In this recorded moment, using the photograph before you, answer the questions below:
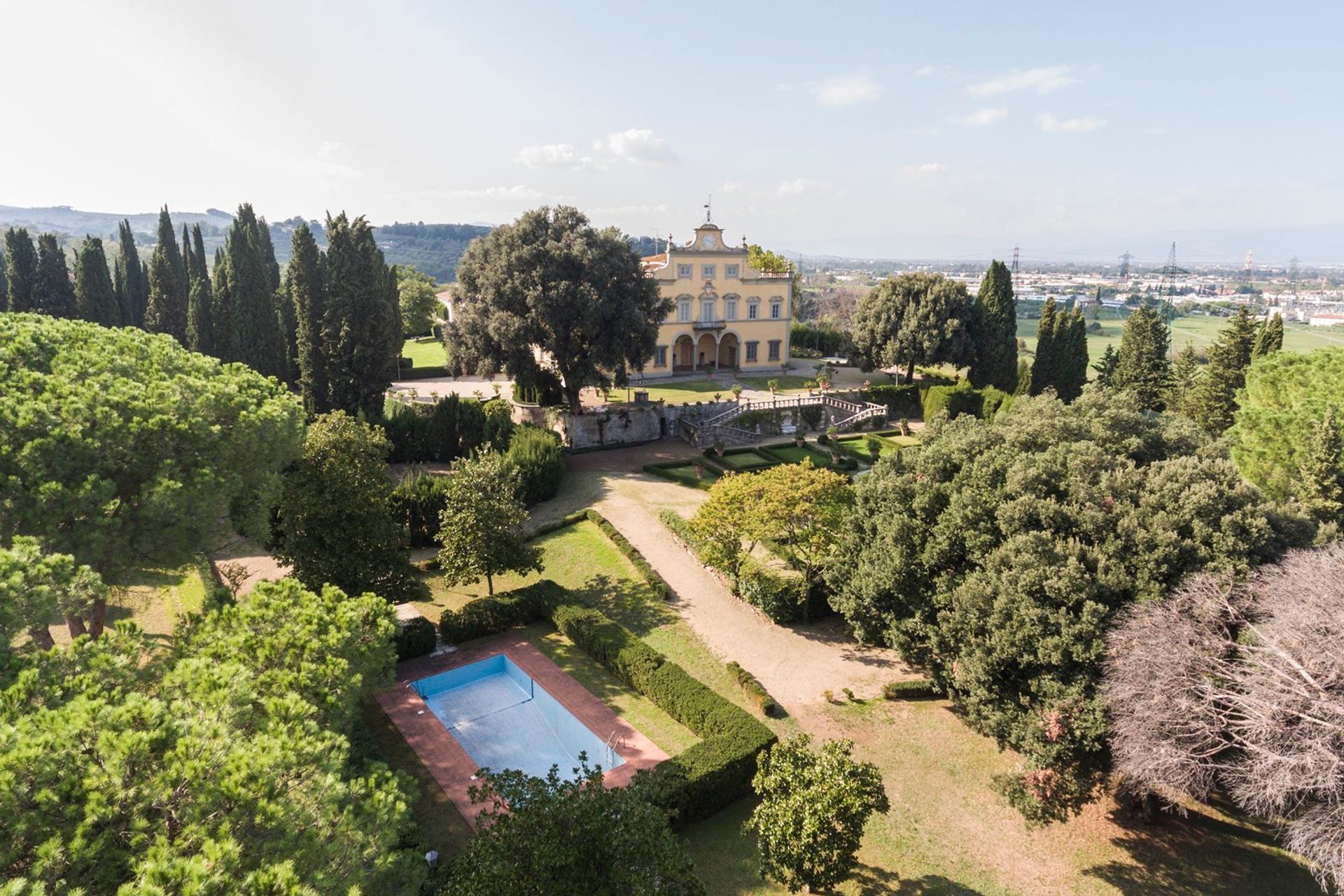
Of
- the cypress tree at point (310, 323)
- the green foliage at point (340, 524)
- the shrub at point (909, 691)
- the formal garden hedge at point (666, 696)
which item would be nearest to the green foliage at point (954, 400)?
the shrub at point (909, 691)

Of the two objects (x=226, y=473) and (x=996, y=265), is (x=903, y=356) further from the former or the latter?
(x=226, y=473)

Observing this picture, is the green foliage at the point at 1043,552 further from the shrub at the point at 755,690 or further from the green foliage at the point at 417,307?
the green foliage at the point at 417,307

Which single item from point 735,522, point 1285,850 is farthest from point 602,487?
point 1285,850

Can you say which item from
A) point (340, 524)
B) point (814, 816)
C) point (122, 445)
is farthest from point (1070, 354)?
point (122, 445)

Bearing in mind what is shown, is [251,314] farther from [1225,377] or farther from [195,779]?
[1225,377]

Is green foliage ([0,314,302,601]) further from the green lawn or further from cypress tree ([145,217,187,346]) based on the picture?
the green lawn

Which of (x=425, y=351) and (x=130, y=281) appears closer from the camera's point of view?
(x=130, y=281)

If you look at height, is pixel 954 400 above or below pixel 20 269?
below
